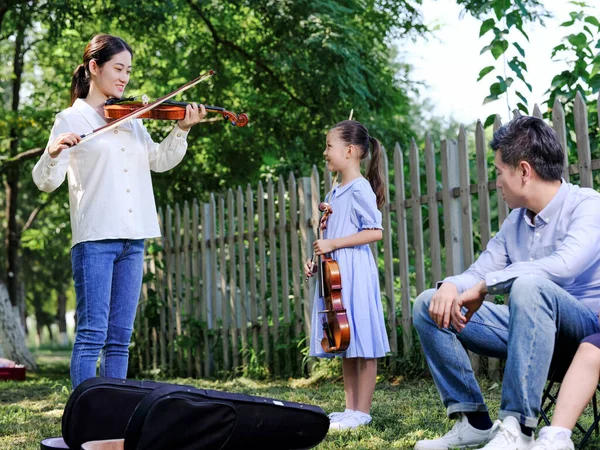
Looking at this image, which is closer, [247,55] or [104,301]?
[104,301]

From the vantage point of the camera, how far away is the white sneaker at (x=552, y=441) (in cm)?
228

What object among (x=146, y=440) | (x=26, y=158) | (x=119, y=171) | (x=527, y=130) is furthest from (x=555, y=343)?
(x=26, y=158)

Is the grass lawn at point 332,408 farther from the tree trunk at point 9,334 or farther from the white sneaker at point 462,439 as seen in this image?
the tree trunk at point 9,334

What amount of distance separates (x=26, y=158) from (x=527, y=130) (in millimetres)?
8750

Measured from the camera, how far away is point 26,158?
1030 centimetres

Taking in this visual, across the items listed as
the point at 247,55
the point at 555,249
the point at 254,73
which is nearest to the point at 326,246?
the point at 555,249

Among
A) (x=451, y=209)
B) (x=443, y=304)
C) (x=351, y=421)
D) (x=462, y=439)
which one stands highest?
(x=451, y=209)

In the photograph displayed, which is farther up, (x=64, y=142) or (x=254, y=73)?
(x=254, y=73)

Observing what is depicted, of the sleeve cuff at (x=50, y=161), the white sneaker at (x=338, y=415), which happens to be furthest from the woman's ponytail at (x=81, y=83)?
the white sneaker at (x=338, y=415)

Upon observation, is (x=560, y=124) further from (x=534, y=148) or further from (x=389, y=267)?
(x=534, y=148)

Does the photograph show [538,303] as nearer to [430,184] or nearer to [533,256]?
[533,256]

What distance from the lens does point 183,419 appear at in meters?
2.50

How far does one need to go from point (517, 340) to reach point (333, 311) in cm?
150

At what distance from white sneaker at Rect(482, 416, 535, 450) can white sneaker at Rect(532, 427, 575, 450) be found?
9 centimetres
